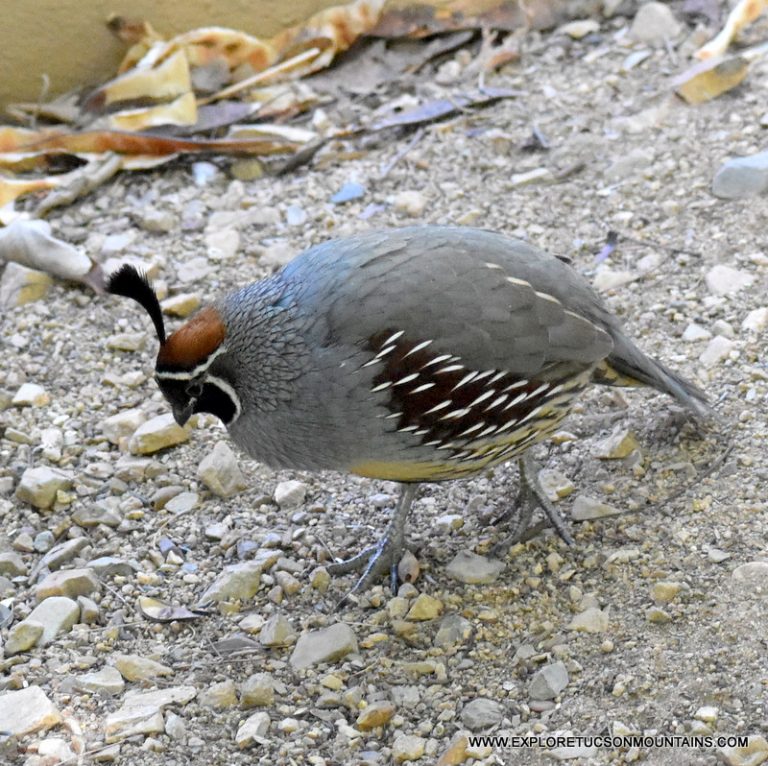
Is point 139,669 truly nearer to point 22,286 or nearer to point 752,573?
point 752,573

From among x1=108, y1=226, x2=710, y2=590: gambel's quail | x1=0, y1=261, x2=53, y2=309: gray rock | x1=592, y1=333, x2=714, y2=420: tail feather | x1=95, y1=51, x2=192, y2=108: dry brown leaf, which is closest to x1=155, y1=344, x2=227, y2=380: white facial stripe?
x1=108, y1=226, x2=710, y2=590: gambel's quail

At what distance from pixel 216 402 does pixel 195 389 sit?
0.09 m

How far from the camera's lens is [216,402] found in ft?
12.6

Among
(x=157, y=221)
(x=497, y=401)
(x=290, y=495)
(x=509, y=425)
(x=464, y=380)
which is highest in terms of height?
(x=464, y=380)

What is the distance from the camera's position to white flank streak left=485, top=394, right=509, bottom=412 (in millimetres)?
3672

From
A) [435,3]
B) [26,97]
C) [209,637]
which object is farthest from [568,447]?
[26,97]

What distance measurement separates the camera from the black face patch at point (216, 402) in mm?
3809

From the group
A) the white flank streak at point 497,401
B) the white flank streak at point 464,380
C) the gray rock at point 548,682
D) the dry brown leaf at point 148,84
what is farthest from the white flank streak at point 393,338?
the dry brown leaf at point 148,84

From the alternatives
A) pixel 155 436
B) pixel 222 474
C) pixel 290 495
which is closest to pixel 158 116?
pixel 155 436

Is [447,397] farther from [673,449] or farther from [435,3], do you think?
[435,3]

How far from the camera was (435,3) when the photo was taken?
645cm

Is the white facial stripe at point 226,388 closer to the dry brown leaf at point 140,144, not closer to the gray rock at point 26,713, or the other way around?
the gray rock at point 26,713

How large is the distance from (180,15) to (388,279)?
10.5 ft

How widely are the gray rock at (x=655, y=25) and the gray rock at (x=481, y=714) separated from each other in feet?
13.5
